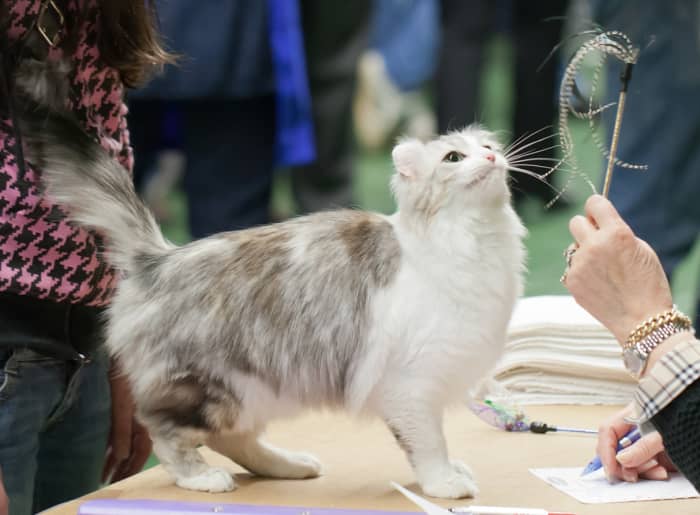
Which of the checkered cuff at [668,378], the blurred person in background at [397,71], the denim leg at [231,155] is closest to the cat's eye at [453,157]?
the checkered cuff at [668,378]

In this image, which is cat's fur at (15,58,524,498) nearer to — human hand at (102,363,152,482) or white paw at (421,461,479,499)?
white paw at (421,461,479,499)

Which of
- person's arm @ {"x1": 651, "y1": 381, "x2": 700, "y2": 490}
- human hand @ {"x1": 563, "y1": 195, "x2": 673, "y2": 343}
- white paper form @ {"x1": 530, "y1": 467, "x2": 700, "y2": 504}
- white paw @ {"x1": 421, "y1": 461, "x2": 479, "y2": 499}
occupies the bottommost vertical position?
Answer: white paper form @ {"x1": 530, "y1": 467, "x2": 700, "y2": 504}

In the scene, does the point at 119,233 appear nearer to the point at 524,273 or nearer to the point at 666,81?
the point at 524,273

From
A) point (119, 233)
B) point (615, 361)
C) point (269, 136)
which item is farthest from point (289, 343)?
point (269, 136)

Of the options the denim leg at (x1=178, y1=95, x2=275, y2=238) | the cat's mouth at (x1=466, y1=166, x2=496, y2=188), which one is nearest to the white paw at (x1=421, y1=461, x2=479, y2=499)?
the cat's mouth at (x1=466, y1=166, x2=496, y2=188)

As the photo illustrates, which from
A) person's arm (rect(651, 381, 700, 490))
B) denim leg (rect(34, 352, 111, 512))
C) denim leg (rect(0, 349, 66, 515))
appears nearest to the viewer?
person's arm (rect(651, 381, 700, 490))

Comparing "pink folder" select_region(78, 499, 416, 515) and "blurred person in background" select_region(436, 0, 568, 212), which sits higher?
"blurred person in background" select_region(436, 0, 568, 212)

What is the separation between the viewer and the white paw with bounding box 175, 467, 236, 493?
1.31 meters

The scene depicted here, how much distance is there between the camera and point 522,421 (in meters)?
1.55

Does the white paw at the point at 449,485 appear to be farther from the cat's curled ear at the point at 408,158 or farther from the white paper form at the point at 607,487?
the cat's curled ear at the point at 408,158

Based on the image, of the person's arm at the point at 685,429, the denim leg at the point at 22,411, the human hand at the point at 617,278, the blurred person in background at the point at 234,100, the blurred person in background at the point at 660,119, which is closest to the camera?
the person's arm at the point at 685,429

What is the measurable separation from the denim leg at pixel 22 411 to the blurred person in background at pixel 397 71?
517 centimetres

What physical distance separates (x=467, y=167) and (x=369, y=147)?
573 cm

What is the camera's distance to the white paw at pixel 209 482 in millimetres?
1310
